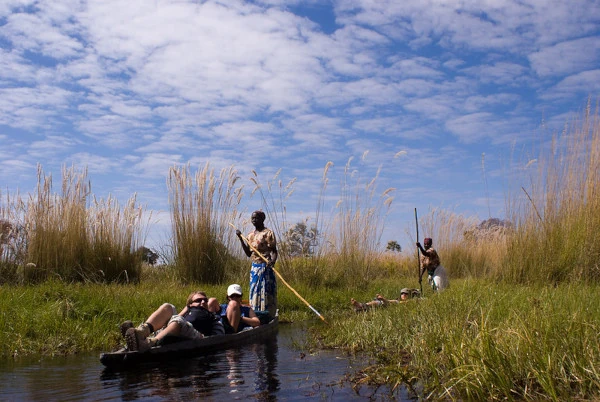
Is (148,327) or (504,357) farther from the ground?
(148,327)

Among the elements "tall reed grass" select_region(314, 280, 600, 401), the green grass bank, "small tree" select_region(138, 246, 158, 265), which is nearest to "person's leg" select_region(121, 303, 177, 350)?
the green grass bank

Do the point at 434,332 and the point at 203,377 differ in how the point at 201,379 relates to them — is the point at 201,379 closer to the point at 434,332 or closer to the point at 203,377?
the point at 203,377

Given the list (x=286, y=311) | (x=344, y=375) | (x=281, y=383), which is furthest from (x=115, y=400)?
(x=286, y=311)

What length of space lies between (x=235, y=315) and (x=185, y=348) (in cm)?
152

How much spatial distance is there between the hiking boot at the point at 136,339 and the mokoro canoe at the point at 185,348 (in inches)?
2.6

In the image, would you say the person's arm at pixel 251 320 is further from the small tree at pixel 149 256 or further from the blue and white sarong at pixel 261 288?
the small tree at pixel 149 256

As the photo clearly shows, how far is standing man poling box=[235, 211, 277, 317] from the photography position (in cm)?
1024

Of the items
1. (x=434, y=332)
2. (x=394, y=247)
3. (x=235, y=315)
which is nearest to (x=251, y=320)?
(x=235, y=315)

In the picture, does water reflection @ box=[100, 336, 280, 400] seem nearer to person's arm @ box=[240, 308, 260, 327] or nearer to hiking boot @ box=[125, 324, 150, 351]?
hiking boot @ box=[125, 324, 150, 351]

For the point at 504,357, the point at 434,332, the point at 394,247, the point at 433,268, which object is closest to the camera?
the point at 504,357

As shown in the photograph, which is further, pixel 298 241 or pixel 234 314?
pixel 298 241

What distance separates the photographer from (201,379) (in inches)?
252

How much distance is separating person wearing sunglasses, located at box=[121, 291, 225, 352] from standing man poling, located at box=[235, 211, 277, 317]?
46.5 inches

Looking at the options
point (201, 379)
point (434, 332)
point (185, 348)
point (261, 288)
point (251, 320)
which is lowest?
point (201, 379)
